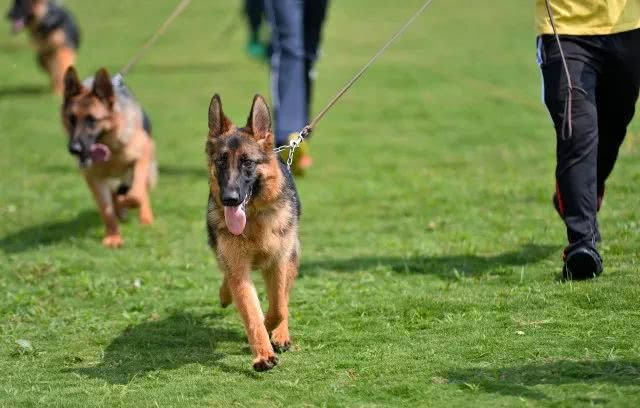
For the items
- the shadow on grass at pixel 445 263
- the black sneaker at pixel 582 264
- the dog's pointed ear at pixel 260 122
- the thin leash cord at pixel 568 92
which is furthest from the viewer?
the shadow on grass at pixel 445 263

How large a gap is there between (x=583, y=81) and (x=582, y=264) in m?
1.04

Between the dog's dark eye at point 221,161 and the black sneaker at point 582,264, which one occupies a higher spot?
the dog's dark eye at point 221,161

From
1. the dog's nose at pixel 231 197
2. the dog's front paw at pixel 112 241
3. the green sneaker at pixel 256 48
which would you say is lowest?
the green sneaker at pixel 256 48

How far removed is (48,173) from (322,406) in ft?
24.6

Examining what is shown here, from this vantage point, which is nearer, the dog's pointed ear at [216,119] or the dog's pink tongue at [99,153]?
the dog's pointed ear at [216,119]

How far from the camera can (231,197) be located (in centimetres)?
485

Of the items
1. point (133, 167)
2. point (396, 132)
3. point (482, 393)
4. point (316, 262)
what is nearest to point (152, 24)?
point (396, 132)

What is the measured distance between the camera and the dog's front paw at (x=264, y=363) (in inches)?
193

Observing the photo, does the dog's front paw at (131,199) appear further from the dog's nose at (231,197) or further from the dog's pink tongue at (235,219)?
the dog's nose at (231,197)

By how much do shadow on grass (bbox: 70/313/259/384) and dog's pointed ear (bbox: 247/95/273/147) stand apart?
1142 millimetres

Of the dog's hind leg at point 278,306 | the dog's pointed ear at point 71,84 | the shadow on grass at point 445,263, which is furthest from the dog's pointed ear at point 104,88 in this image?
the dog's hind leg at point 278,306

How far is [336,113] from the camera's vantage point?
14.1 meters

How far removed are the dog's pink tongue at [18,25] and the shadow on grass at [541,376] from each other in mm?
12702

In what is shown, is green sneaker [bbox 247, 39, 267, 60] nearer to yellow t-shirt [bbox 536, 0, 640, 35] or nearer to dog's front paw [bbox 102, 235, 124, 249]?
dog's front paw [bbox 102, 235, 124, 249]
